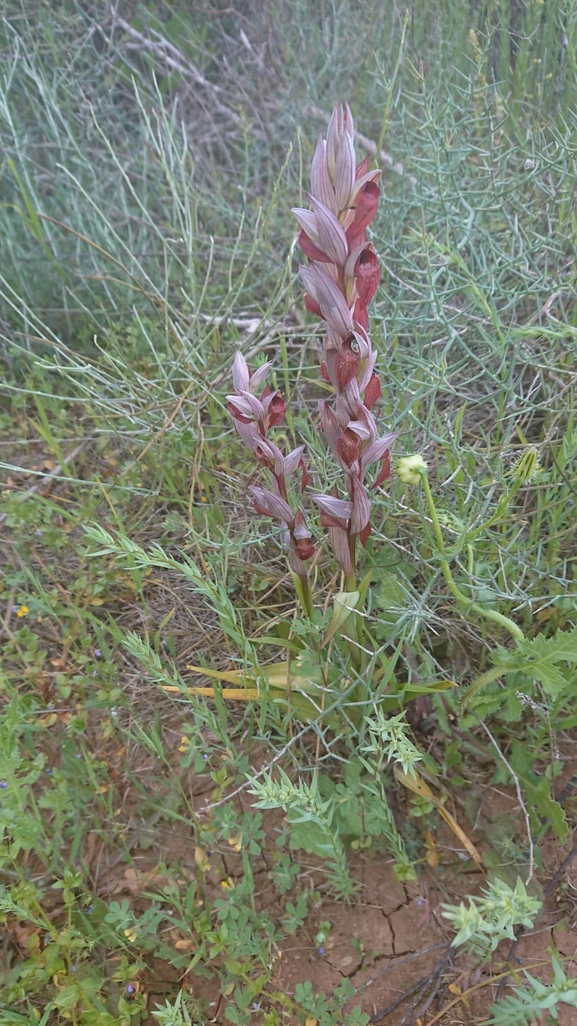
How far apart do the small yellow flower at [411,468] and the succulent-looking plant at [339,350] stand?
0.22 feet

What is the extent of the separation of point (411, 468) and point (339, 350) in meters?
0.23

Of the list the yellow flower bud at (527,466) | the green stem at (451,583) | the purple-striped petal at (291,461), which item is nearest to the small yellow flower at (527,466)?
the yellow flower bud at (527,466)

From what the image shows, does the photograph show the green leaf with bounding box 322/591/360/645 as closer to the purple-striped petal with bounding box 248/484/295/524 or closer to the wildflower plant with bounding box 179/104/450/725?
the wildflower plant with bounding box 179/104/450/725

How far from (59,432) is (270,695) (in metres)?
1.32

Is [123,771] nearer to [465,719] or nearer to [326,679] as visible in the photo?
[326,679]

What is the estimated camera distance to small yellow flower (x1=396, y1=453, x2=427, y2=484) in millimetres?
1057

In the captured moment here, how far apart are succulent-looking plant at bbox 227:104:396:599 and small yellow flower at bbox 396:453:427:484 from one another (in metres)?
0.07

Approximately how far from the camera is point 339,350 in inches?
39.7

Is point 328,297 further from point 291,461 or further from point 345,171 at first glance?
point 291,461

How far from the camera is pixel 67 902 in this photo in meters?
1.39

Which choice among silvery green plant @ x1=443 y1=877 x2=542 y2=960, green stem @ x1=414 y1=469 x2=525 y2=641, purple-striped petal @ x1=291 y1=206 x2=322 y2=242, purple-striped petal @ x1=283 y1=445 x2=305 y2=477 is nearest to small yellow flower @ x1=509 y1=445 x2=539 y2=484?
green stem @ x1=414 y1=469 x2=525 y2=641

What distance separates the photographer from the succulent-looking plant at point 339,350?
900 mm

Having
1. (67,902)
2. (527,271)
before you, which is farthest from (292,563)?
(527,271)

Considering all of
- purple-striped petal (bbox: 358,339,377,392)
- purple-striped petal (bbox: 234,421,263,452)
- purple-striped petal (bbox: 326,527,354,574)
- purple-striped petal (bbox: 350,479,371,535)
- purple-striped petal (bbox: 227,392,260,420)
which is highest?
purple-striped petal (bbox: 358,339,377,392)
